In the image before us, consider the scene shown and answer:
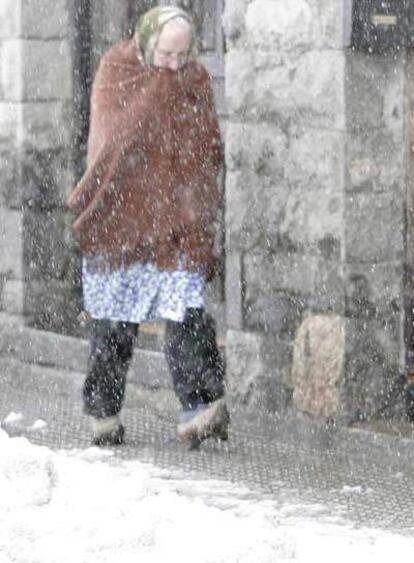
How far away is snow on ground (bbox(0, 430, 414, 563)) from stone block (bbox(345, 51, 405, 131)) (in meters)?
1.86

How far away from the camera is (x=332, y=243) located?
9297 millimetres

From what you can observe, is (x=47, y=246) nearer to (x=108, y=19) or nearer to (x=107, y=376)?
(x=108, y=19)

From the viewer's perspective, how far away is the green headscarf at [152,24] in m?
9.06

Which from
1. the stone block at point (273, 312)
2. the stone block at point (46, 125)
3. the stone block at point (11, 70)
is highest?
the stone block at point (11, 70)

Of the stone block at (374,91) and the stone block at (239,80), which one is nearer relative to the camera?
the stone block at (374,91)

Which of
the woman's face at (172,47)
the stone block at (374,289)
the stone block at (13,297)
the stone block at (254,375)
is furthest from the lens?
the stone block at (13,297)

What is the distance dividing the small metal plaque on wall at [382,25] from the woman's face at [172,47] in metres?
0.70

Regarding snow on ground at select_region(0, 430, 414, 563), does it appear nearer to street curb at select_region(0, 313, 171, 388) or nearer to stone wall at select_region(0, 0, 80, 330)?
street curb at select_region(0, 313, 171, 388)

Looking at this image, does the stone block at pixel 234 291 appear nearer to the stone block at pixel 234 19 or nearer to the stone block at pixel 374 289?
the stone block at pixel 374 289

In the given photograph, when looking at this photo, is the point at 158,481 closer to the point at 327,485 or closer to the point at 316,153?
the point at 327,485

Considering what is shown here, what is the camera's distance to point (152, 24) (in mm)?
9078

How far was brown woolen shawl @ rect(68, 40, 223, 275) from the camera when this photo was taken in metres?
9.09

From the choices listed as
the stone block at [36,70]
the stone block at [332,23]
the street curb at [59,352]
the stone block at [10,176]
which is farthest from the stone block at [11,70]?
the stone block at [332,23]

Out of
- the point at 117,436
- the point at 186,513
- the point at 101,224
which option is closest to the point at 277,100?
the point at 101,224
